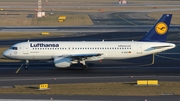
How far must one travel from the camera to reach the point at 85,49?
2085 inches

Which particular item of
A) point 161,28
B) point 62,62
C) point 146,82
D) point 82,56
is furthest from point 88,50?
point 146,82

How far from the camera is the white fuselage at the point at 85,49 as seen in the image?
173 feet

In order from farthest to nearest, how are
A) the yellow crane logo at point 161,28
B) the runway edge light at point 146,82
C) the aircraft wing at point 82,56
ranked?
the yellow crane logo at point 161,28 → the aircraft wing at point 82,56 → the runway edge light at point 146,82

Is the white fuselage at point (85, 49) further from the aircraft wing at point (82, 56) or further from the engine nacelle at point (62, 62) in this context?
the engine nacelle at point (62, 62)

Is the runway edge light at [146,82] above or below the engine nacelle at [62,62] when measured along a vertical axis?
below

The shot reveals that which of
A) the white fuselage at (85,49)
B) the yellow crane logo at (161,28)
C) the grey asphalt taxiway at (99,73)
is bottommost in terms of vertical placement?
the grey asphalt taxiway at (99,73)

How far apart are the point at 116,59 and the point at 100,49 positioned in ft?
8.87

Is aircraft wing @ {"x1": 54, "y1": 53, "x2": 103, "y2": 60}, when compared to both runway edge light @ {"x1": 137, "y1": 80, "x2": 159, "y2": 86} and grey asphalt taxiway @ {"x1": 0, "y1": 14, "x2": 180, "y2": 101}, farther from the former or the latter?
runway edge light @ {"x1": 137, "y1": 80, "x2": 159, "y2": 86}

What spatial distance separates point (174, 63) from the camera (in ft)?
185

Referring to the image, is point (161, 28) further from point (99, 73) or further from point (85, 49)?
point (99, 73)

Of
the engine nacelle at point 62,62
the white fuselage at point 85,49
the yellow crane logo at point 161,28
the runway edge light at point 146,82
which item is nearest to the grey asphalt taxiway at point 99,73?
the engine nacelle at point 62,62

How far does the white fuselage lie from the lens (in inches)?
2076

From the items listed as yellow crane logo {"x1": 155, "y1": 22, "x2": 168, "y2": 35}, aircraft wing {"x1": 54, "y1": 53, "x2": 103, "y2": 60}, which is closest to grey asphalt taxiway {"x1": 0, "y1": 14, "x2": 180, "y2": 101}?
aircraft wing {"x1": 54, "y1": 53, "x2": 103, "y2": 60}

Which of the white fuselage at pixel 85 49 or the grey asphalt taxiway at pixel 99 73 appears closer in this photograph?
the grey asphalt taxiway at pixel 99 73
